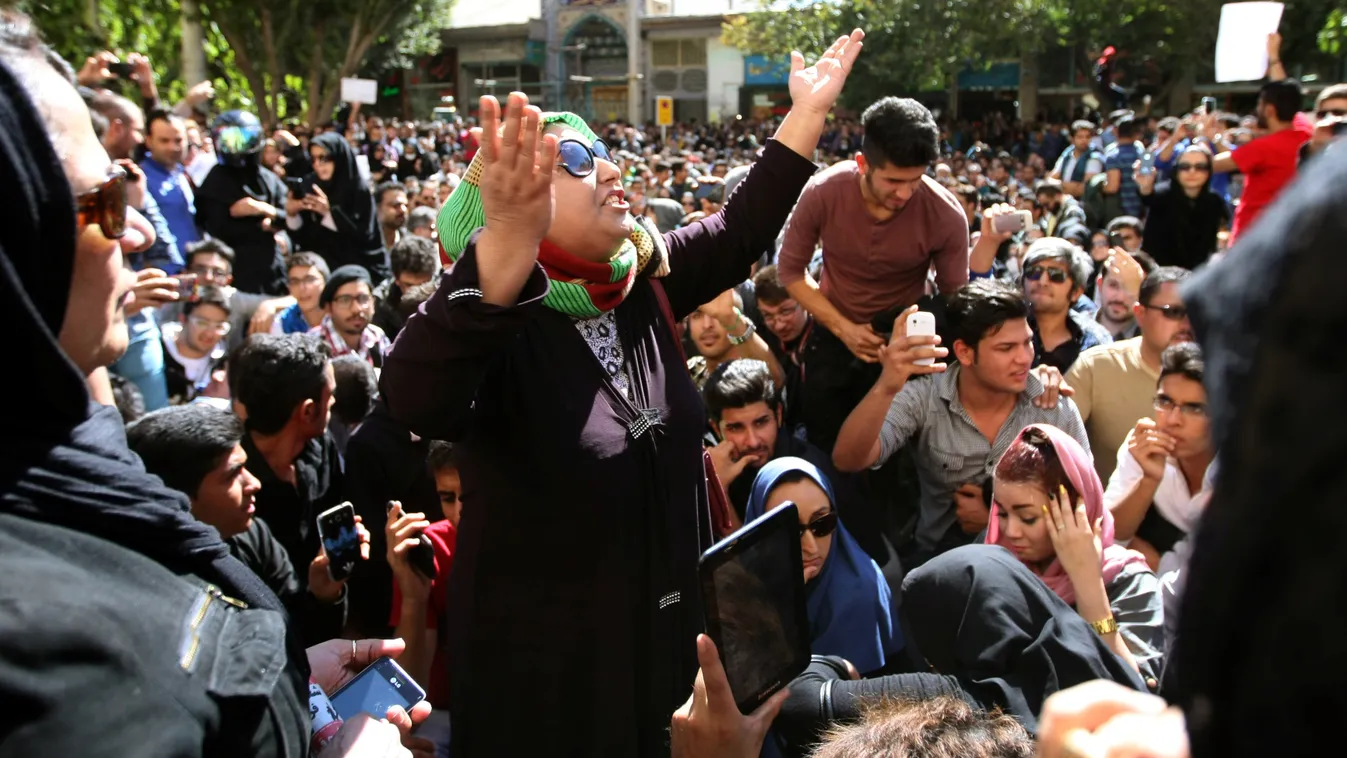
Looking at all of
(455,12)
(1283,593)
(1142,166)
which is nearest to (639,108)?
(455,12)

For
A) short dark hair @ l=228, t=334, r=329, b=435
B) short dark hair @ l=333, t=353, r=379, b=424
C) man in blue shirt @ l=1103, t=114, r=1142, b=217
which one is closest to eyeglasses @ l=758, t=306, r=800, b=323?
short dark hair @ l=333, t=353, r=379, b=424

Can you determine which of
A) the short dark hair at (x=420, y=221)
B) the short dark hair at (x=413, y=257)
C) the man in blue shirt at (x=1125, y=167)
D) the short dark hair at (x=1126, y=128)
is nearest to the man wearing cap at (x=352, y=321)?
the short dark hair at (x=413, y=257)

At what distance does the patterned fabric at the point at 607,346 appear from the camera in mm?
1883

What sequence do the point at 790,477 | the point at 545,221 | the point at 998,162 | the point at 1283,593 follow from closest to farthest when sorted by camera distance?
the point at 1283,593
the point at 545,221
the point at 790,477
the point at 998,162

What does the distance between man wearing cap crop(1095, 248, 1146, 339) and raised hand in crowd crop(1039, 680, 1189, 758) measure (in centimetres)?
446

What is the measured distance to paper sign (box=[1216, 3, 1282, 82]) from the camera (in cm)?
647

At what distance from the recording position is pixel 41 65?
43.0 inches

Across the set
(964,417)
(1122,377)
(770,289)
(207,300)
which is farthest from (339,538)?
(1122,377)

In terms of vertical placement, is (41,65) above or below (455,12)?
below

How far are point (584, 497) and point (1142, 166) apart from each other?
23.8ft

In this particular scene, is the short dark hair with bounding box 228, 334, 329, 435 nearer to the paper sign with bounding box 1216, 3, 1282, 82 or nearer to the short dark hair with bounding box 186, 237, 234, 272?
the short dark hair with bounding box 186, 237, 234, 272

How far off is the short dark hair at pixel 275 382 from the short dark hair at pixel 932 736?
2.04m

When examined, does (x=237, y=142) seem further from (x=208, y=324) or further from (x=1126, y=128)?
(x=1126, y=128)

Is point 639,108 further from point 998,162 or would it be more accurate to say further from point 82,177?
point 82,177
